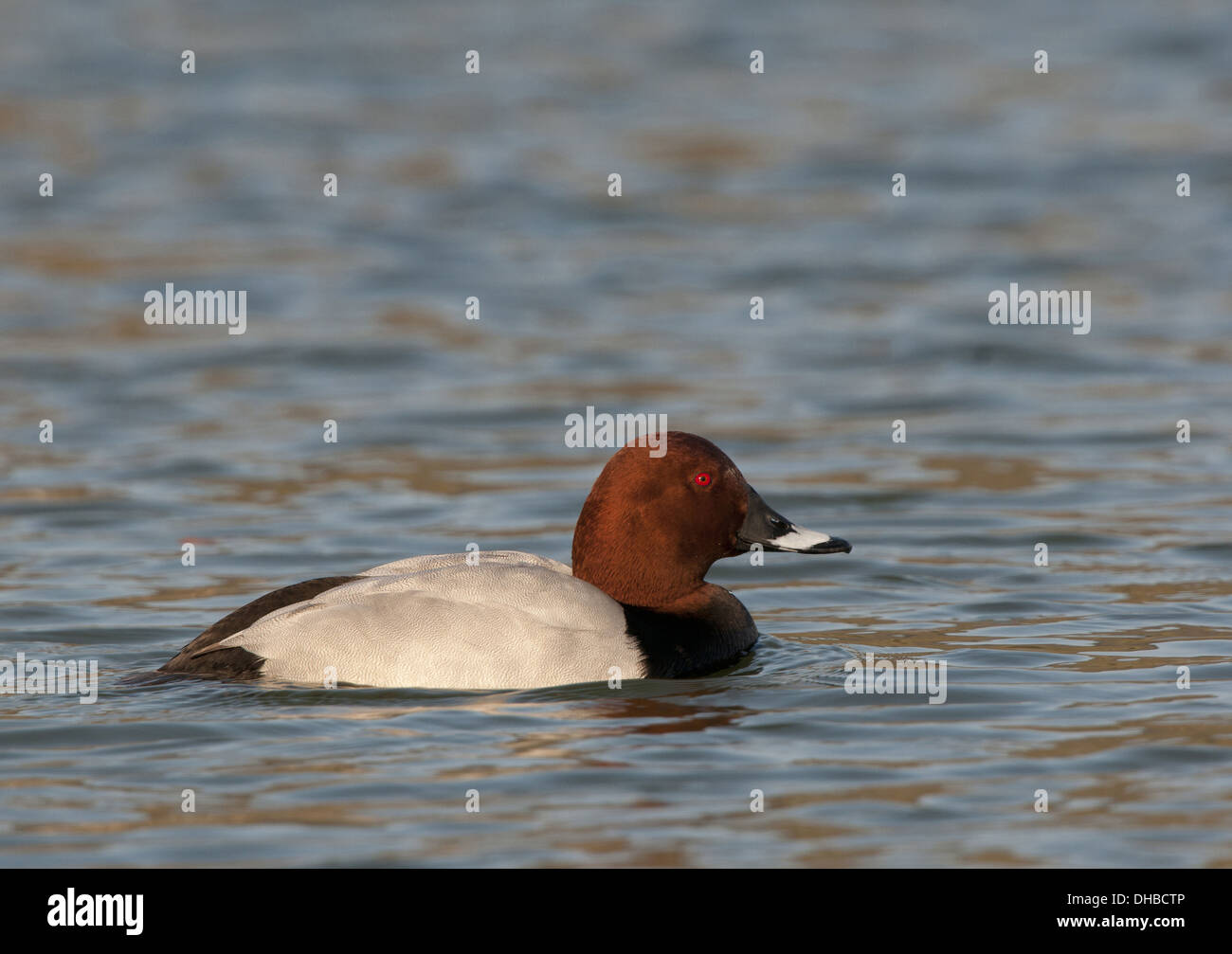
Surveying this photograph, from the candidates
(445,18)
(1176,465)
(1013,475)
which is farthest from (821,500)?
(445,18)

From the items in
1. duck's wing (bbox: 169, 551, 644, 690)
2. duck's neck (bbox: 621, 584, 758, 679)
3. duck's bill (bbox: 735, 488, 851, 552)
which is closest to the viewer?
duck's wing (bbox: 169, 551, 644, 690)

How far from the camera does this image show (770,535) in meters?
8.98

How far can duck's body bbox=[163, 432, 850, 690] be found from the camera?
26.2 feet

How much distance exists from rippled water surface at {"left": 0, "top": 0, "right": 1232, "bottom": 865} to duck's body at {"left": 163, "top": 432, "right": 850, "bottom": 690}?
14 cm

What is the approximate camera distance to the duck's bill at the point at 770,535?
29.5ft

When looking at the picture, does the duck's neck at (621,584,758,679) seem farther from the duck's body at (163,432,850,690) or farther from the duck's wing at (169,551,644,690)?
the duck's wing at (169,551,644,690)

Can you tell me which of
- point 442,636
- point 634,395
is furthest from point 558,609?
point 634,395

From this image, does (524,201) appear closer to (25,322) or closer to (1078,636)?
(25,322)

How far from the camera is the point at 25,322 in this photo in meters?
16.7

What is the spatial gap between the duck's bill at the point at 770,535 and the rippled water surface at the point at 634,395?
477 millimetres

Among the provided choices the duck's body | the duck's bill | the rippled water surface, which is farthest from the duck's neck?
the duck's bill

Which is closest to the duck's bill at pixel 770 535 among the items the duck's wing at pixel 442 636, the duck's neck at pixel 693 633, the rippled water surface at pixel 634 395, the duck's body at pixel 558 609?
the duck's body at pixel 558 609

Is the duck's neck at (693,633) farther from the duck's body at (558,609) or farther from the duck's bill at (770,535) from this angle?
the duck's bill at (770,535)
